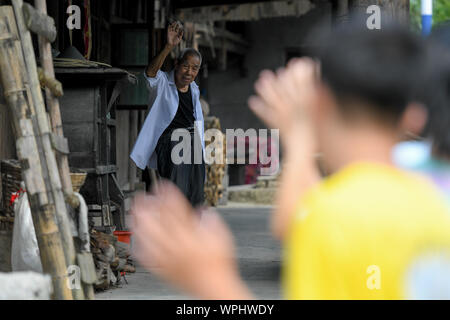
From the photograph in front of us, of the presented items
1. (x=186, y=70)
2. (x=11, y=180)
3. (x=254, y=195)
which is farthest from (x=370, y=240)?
(x=254, y=195)

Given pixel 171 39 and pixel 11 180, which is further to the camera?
pixel 171 39

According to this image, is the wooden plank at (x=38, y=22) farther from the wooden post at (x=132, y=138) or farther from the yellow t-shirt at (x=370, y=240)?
the wooden post at (x=132, y=138)

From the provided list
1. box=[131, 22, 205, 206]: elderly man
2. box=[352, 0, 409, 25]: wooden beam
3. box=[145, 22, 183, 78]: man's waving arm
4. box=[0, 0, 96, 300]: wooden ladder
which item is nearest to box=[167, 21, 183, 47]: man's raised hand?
box=[145, 22, 183, 78]: man's waving arm

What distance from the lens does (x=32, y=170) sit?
3.35 metres

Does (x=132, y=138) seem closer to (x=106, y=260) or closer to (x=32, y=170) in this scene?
(x=106, y=260)

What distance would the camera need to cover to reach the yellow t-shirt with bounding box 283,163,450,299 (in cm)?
120

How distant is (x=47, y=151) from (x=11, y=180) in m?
1.64

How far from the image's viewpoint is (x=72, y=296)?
3.33 metres

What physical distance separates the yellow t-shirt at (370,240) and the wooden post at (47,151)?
2.22 m

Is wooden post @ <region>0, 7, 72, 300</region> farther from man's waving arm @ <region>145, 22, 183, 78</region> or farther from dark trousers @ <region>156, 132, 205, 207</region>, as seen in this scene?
dark trousers @ <region>156, 132, 205, 207</region>
